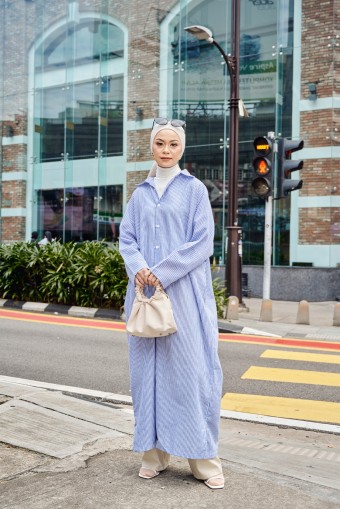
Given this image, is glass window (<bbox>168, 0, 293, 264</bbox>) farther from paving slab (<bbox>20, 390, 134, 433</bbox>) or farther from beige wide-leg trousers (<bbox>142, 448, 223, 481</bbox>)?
beige wide-leg trousers (<bbox>142, 448, 223, 481</bbox>)

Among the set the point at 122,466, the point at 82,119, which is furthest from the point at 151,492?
the point at 82,119

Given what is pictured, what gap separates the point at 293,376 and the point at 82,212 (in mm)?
16700

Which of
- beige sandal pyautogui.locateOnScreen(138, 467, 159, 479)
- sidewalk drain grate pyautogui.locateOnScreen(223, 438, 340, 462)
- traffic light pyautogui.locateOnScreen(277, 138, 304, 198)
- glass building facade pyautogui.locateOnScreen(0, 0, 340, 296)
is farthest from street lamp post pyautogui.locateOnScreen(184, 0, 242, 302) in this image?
beige sandal pyautogui.locateOnScreen(138, 467, 159, 479)

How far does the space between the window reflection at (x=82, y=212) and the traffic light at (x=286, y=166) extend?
9.94 metres

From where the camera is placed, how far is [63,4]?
24828 mm

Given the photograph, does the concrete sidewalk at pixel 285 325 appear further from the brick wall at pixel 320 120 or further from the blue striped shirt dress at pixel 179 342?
the blue striped shirt dress at pixel 179 342

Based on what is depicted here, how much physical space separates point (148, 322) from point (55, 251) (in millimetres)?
10877

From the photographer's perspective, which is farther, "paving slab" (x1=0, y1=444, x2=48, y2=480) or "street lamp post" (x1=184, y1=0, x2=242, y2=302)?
"street lamp post" (x1=184, y1=0, x2=242, y2=302)

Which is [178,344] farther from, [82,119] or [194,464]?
[82,119]

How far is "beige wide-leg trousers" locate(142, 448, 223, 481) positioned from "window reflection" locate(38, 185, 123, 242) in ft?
61.3

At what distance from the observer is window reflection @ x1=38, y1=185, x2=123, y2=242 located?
22.8m

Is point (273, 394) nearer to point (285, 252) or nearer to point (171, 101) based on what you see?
point (285, 252)

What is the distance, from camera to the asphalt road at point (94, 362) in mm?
7129

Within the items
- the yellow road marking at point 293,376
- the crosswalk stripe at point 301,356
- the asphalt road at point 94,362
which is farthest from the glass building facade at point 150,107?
the yellow road marking at point 293,376
